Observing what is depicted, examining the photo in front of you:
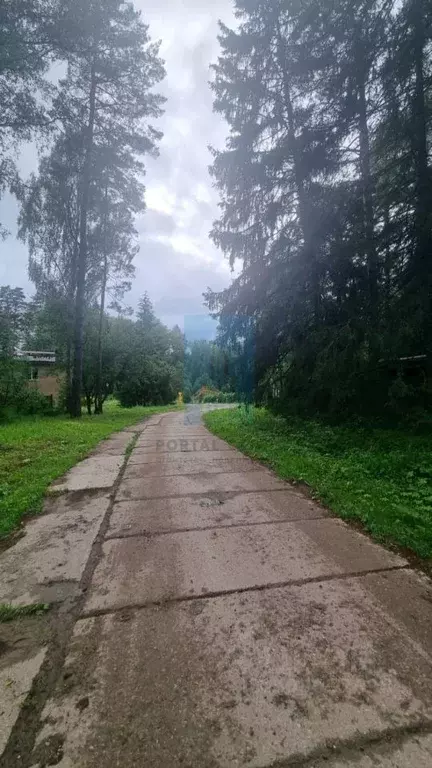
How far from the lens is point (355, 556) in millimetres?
2598

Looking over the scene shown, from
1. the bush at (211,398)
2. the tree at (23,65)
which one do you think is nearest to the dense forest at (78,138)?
the tree at (23,65)

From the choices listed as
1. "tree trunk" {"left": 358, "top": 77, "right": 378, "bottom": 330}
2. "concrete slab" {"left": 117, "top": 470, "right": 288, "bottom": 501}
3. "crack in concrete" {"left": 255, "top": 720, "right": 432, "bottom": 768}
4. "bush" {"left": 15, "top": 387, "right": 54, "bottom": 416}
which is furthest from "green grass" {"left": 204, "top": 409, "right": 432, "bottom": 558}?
"bush" {"left": 15, "top": 387, "right": 54, "bottom": 416}

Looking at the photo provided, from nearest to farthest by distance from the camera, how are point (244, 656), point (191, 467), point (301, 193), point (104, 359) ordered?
1. point (244, 656)
2. point (191, 467)
3. point (301, 193)
4. point (104, 359)

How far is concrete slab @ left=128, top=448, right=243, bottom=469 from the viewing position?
5945mm

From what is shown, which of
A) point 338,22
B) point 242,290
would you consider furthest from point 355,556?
point 338,22

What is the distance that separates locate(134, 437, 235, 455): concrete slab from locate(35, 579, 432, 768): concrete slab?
496 centimetres

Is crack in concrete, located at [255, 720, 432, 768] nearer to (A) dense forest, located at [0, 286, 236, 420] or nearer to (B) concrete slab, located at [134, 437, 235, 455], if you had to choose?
(B) concrete slab, located at [134, 437, 235, 455]

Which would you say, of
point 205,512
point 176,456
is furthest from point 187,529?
point 176,456

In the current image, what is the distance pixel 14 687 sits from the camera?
58.8 inches

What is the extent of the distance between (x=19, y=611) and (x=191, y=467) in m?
3.58

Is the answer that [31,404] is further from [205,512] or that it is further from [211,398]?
[211,398]

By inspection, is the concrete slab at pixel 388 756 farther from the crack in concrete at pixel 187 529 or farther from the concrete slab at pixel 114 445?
the concrete slab at pixel 114 445

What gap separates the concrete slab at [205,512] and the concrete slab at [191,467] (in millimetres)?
1170

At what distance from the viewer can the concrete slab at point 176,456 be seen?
595 cm
